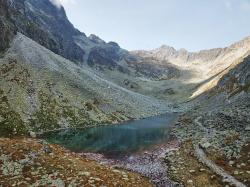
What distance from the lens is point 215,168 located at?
37.9 metres

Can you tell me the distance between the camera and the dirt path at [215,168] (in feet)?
107

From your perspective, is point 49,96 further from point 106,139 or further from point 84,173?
point 84,173

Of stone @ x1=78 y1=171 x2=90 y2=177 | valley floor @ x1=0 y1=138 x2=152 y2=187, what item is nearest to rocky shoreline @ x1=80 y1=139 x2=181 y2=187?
valley floor @ x1=0 y1=138 x2=152 y2=187

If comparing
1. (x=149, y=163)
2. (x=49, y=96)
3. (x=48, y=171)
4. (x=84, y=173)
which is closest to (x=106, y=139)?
(x=149, y=163)

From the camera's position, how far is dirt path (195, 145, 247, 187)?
107ft

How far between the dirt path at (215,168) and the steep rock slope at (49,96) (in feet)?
117

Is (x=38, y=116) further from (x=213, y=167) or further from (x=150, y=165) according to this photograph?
(x=213, y=167)

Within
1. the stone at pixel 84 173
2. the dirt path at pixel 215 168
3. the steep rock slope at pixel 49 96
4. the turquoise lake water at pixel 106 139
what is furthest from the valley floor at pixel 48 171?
the steep rock slope at pixel 49 96

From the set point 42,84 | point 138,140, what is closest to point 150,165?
point 138,140

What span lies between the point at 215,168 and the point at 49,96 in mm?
63738

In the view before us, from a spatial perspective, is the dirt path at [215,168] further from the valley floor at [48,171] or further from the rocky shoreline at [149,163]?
the valley floor at [48,171]

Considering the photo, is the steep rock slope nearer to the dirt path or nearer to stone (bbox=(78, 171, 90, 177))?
stone (bbox=(78, 171, 90, 177))

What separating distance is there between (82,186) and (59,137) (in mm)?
40118

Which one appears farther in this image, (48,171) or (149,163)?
(149,163)
